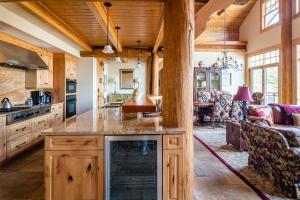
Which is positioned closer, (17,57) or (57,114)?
(17,57)

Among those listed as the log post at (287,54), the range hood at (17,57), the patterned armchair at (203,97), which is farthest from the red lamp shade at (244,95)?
the range hood at (17,57)

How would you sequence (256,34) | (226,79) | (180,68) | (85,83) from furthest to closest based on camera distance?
(226,79) < (256,34) < (85,83) < (180,68)

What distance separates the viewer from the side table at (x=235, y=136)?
482cm

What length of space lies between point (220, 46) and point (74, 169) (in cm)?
932

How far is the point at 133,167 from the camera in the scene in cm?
238

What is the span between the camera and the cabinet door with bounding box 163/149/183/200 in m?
2.36

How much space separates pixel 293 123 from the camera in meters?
4.96

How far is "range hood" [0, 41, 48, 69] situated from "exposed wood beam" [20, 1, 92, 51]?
83 centimetres

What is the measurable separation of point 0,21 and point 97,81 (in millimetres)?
5763

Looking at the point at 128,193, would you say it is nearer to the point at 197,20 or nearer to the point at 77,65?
the point at 197,20

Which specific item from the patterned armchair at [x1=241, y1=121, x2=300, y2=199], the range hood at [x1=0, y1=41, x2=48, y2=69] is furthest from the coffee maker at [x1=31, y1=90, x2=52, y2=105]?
the patterned armchair at [x1=241, y1=121, x2=300, y2=199]

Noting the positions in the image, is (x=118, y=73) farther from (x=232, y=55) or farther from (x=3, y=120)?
(x=3, y=120)

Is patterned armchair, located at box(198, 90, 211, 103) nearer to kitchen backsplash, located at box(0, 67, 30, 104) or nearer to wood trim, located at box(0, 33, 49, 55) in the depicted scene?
wood trim, located at box(0, 33, 49, 55)

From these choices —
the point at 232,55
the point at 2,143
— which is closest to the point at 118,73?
the point at 232,55
